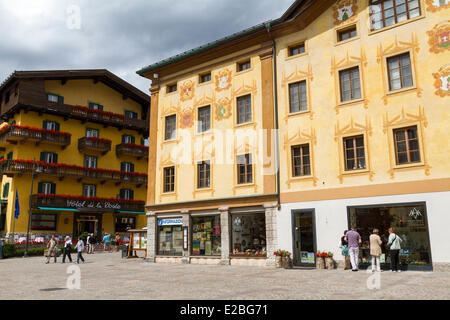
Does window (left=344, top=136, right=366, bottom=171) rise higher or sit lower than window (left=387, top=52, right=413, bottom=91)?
lower

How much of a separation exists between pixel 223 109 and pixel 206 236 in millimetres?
7367

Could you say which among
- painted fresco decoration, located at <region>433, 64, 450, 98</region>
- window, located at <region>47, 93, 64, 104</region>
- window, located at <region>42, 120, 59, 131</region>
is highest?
window, located at <region>47, 93, 64, 104</region>

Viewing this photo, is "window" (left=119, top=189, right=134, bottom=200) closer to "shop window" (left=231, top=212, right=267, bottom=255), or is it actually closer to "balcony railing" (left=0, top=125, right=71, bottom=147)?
"balcony railing" (left=0, top=125, right=71, bottom=147)

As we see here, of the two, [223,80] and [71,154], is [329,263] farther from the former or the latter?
[71,154]

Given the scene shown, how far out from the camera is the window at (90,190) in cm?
→ 4319

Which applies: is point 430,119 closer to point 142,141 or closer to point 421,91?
point 421,91

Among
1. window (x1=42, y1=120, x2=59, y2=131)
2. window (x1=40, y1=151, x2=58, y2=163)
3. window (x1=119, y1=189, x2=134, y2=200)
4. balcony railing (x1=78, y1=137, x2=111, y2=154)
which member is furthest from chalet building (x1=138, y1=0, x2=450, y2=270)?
window (x1=119, y1=189, x2=134, y2=200)

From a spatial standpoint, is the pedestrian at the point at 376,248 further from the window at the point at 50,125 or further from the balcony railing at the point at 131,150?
the window at the point at 50,125

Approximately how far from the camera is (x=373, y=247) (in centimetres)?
1623

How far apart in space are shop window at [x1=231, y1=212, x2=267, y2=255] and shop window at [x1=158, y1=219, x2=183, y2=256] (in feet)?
12.9

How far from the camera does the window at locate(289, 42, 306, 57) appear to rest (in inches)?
854

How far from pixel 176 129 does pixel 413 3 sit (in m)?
14.7

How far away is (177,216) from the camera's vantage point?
24.9 m
